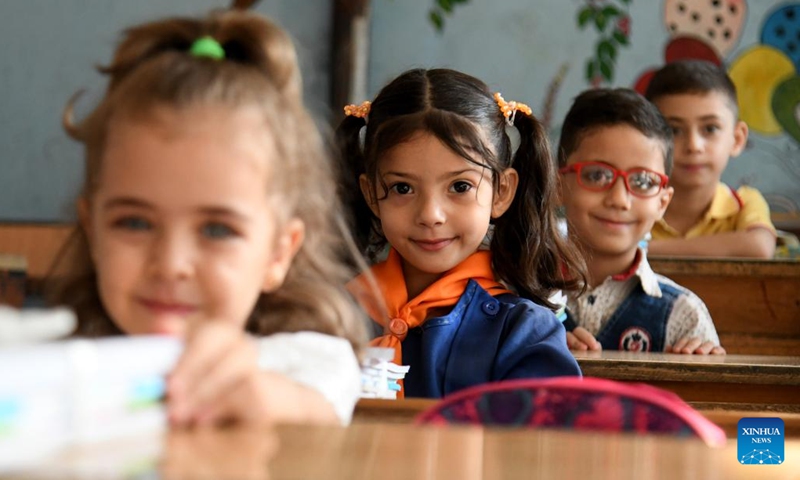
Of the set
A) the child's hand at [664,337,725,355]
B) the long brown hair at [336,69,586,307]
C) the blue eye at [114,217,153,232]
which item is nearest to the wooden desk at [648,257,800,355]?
the child's hand at [664,337,725,355]

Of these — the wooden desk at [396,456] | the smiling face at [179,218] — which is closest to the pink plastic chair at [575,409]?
the wooden desk at [396,456]

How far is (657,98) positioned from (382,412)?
267 cm

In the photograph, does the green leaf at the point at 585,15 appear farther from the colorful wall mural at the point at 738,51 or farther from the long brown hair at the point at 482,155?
the long brown hair at the point at 482,155

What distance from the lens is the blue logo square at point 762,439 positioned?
2.76 feet

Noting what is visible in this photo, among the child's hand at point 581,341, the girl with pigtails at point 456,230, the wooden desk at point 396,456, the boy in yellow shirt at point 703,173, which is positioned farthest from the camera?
the boy in yellow shirt at point 703,173

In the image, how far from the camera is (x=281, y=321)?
3.46 ft

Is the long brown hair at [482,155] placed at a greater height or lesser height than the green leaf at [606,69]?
lesser

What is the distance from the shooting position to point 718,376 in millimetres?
1726

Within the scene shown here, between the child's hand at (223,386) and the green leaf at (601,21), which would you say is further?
the green leaf at (601,21)

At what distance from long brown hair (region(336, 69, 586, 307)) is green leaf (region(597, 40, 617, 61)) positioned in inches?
129

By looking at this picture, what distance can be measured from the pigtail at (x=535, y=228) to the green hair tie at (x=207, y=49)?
102cm

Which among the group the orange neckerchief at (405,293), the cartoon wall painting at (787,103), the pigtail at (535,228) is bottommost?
the orange neckerchief at (405,293)

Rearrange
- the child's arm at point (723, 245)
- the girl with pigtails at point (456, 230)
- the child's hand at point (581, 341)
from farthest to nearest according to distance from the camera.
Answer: the child's arm at point (723, 245) → the child's hand at point (581, 341) → the girl with pigtails at point (456, 230)

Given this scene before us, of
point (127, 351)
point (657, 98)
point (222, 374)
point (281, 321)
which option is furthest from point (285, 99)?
point (657, 98)
